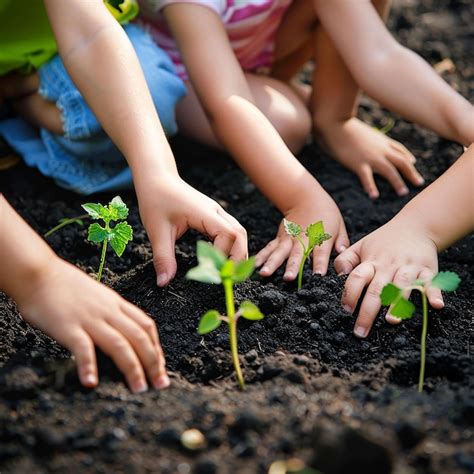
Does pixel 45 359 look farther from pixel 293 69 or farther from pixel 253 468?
pixel 293 69

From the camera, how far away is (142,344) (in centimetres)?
144

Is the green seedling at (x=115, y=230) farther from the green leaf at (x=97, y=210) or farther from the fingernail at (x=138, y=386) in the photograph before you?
the fingernail at (x=138, y=386)

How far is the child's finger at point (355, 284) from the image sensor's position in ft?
5.99

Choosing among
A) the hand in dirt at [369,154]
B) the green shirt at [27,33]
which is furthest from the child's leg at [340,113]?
the green shirt at [27,33]

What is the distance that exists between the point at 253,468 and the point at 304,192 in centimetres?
104

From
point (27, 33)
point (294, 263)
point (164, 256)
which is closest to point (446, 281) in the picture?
point (294, 263)

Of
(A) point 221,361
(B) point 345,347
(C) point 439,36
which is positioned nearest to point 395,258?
(B) point 345,347

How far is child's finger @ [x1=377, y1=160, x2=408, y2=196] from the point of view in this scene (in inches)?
99.7

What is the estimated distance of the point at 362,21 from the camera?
8.07ft

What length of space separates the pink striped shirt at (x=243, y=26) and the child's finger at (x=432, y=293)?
3.56 feet

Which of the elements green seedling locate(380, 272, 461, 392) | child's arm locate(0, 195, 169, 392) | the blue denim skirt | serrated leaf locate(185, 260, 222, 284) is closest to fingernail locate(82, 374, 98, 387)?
child's arm locate(0, 195, 169, 392)

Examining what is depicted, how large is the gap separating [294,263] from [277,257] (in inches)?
2.7

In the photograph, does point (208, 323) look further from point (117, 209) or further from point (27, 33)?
point (27, 33)

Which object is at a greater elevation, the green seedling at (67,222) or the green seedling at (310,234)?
the green seedling at (310,234)
